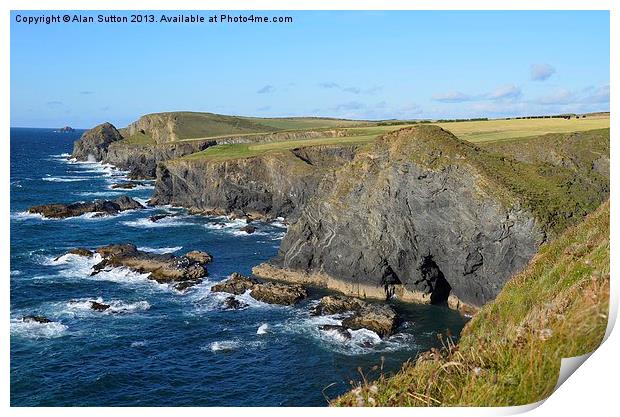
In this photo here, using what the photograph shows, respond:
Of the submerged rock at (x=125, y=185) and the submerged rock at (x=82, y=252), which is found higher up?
the submerged rock at (x=125, y=185)

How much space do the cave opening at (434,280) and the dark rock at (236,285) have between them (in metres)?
15.3

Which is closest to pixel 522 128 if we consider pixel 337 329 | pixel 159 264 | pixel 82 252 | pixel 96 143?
pixel 337 329

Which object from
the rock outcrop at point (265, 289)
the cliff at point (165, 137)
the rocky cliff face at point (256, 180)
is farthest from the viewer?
the cliff at point (165, 137)

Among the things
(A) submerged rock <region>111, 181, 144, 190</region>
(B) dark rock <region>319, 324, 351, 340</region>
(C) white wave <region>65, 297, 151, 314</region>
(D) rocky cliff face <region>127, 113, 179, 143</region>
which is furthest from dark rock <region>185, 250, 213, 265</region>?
(D) rocky cliff face <region>127, 113, 179, 143</region>

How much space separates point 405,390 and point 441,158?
130ft

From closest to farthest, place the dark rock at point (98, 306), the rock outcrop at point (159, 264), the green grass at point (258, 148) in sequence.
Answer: the dark rock at point (98, 306), the rock outcrop at point (159, 264), the green grass at point (258, 148)

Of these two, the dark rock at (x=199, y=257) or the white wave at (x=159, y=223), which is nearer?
the dark rock at (x=199, y=257)

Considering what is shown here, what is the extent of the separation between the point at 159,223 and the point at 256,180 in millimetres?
15919

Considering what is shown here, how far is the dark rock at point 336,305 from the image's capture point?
44406 millimetres

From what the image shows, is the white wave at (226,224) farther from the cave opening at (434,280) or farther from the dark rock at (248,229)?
the cave opening at (434,280)

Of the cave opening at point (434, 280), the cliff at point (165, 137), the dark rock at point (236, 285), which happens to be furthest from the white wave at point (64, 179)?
the cave opening at point (434, 280)

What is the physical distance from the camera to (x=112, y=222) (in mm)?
79000

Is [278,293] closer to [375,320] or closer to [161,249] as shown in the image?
[375,320]

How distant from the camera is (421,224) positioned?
1877 inches
